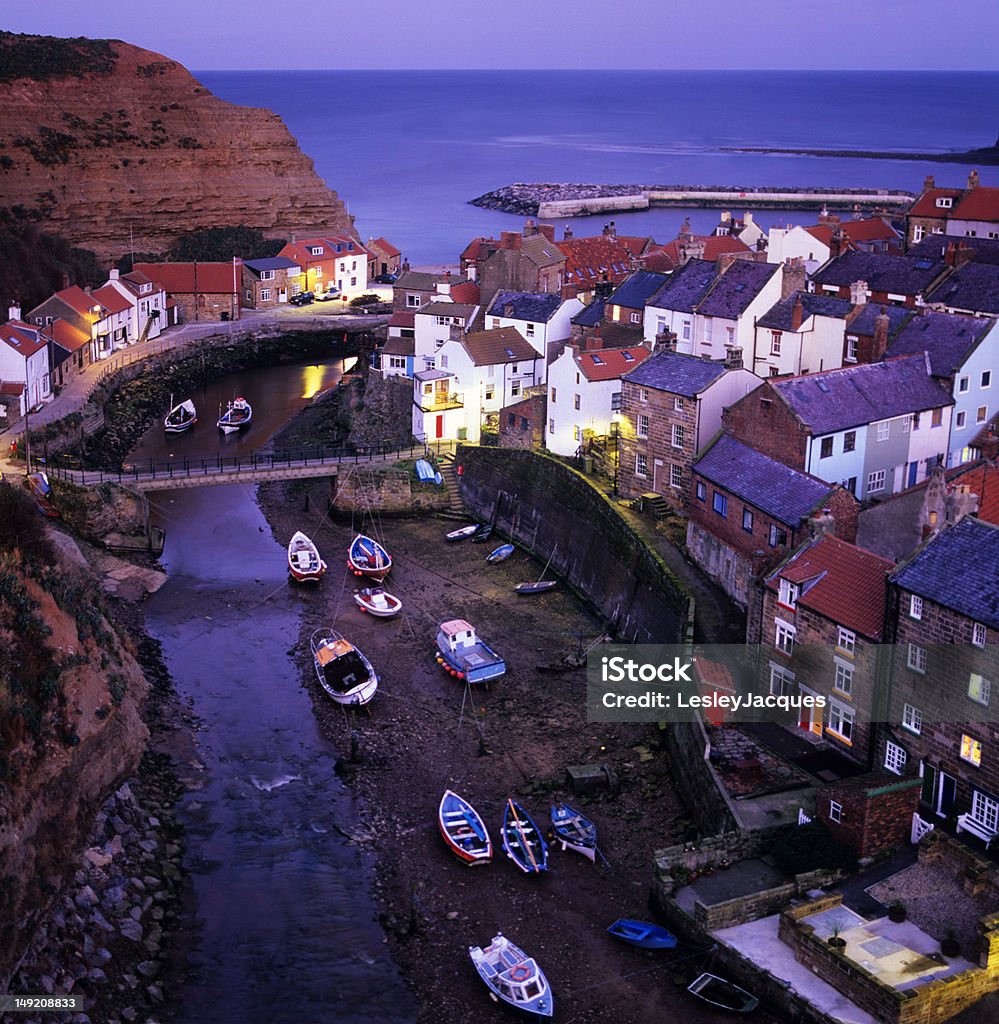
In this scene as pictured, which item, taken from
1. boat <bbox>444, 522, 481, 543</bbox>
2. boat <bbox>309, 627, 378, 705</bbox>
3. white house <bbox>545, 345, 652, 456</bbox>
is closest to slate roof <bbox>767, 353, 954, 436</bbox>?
white house <bbox>545, 345, 652, 456</bbox>

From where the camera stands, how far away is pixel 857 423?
44375 millimetres

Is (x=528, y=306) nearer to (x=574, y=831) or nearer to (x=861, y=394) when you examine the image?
(x=861, y=394)

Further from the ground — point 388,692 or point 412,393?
point 412,393

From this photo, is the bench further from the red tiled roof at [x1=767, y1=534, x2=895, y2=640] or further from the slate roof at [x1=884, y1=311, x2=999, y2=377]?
the slate roof at [x1=884, y1=311, x2=999, y2=377]

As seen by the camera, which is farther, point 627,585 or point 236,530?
point 236,530

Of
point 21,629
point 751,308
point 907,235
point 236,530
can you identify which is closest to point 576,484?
point 751,308

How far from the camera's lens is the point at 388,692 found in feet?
135

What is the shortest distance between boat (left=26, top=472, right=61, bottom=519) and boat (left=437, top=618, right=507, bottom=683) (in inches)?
718

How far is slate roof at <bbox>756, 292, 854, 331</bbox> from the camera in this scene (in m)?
53.6

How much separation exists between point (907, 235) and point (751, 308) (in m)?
33.9

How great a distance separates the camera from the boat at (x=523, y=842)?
3164 centimetres

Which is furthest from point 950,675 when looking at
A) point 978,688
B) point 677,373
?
point 677,373

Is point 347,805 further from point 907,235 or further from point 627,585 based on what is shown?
point 907,235

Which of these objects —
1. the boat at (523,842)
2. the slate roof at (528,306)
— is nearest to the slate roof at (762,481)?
the boat at (523,842)
